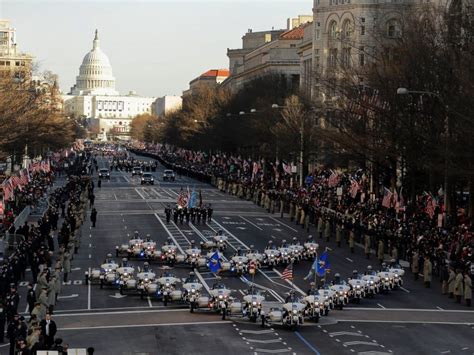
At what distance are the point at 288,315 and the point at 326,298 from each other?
110 inches

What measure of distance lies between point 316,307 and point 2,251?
17.9 metres

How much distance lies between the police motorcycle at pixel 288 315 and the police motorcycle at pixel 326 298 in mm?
1579

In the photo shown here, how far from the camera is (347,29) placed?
121125 mm

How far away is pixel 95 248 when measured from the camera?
180 ft

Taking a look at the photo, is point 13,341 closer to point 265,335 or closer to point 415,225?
point 265,335

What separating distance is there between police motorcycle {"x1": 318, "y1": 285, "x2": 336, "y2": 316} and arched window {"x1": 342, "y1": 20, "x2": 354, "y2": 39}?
81.8 metres

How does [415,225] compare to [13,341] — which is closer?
[13,341]

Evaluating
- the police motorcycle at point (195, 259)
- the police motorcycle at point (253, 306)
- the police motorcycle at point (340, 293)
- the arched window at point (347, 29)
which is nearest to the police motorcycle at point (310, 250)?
the police motorcycle at point (195, 259)

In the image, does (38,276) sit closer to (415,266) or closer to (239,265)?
(239,265)

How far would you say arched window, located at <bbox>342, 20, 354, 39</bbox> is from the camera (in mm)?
118375

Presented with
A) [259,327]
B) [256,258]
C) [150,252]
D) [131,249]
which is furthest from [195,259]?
[259,327]

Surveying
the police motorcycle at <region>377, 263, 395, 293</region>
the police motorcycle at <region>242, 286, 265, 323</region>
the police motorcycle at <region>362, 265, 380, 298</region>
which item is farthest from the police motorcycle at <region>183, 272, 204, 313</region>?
the police motorcycle at <region>377, 263, 395, 293</region>

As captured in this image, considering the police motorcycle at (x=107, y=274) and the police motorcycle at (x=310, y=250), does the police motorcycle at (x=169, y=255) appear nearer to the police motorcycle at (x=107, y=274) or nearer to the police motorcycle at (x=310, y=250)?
the police motorcycle at (x=310, y=250)

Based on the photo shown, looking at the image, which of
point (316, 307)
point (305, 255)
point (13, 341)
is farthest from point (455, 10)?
point (13, 341)
